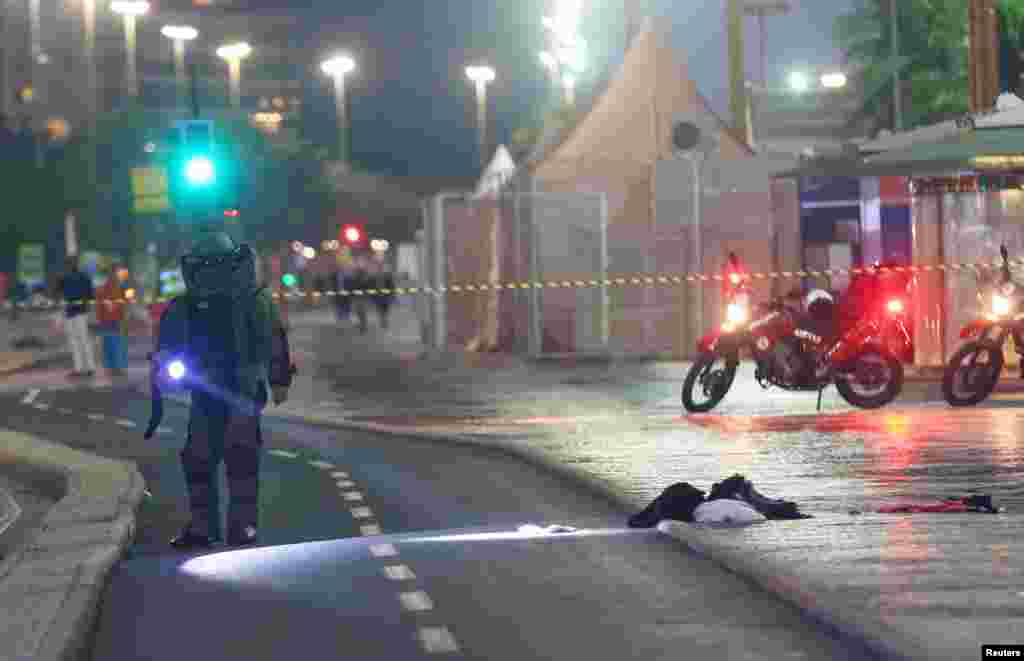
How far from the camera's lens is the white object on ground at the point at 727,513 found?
13031 millimetres

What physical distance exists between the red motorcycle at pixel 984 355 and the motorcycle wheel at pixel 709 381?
2064 mm

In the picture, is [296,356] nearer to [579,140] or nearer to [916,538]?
[579,140]

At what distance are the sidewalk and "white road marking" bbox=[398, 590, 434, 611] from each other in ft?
4.75

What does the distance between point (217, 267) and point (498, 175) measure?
26.0m

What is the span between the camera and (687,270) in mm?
34438

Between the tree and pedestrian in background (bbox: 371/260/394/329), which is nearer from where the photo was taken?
pedestrian in background (bbox: 371/260/394/329)

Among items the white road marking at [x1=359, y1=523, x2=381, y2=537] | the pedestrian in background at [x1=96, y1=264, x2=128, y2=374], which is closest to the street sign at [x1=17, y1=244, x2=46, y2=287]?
the pedestrian in background at [x1=96, y1=264, x2=128, y2=374]

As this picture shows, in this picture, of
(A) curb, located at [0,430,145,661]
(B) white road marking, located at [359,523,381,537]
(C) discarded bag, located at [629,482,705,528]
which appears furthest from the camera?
(B) white road marking, located at [359,523,381,537]

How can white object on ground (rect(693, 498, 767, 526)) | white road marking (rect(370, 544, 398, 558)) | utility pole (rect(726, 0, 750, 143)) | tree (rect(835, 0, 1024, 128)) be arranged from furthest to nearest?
tree (rect(835, 0, 1024, 128)) < utility pole (rect(726, 0, 750, 143)) < white object on ground (rect(693, 498, 767, 526)) < white road marking (rect(370, 544, 398, 558))

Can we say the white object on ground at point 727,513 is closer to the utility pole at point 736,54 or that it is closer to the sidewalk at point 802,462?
the sidewalk at point 802,462

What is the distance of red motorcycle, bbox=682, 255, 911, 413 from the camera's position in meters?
22.5

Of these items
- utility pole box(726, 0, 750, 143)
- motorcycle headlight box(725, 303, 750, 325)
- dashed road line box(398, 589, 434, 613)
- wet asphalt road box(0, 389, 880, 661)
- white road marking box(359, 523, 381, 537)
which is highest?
utility pole box(726, 0, 750, 143)

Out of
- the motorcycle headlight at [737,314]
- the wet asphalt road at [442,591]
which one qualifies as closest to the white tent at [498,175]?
the motorcycle headlight at [737,314]

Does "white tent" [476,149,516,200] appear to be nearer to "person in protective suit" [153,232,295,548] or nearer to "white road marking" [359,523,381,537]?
"white road marking" [359,523,381,537]
